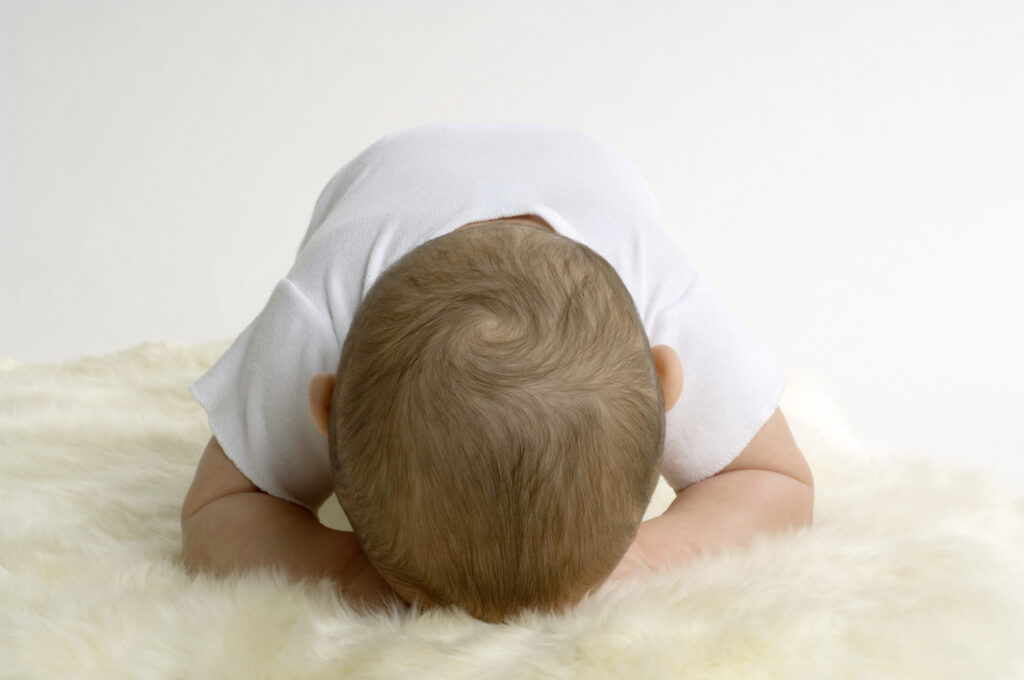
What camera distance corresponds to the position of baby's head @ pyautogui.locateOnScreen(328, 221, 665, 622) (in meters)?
0.62

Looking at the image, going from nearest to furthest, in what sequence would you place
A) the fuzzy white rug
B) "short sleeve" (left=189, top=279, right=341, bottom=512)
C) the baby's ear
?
the fuzzy white rug, the baby's ear, "short sleeve" (left=189, top=279, right=341, bottom=512)

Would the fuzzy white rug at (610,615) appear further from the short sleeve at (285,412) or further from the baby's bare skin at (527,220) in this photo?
the baby's bare skin at (527,220)

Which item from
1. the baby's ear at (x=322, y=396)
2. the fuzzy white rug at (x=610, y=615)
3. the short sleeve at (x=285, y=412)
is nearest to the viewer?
the fuzzy white rug at (x=610, y=615)

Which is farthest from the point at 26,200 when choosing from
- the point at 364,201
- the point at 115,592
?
the point at 115,592

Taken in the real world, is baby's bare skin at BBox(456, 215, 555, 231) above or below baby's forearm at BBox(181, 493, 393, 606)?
above

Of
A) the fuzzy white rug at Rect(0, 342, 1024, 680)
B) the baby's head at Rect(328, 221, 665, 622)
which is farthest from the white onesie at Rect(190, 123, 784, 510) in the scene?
the baby's head at Rect(328, 221, 665, 622)

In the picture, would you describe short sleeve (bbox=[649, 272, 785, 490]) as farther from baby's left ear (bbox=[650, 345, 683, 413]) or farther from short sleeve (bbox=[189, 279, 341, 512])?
short sleeve (bbox=[189, 279, 341, 512])

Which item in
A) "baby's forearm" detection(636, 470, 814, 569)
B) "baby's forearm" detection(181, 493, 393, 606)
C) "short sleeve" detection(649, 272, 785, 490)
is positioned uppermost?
"short sleeve" detection(649, 272, 785, 490)

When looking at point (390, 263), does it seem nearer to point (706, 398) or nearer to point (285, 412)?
point (285, 412)

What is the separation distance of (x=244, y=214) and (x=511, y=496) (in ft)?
7.35

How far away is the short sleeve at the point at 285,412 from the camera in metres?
0.90

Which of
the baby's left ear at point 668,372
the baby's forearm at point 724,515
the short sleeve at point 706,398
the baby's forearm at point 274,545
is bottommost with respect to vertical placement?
the baby's forearm at point 274,545

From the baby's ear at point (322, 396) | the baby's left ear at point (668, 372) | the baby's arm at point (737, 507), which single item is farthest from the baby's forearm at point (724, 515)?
the baby's ear at point (322, 396)

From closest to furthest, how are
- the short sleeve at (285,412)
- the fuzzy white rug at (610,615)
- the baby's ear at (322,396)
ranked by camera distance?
the fuzzy white rug at (610,615) < the baby's ear at (322,396) < the short sleeve at (285,412)
